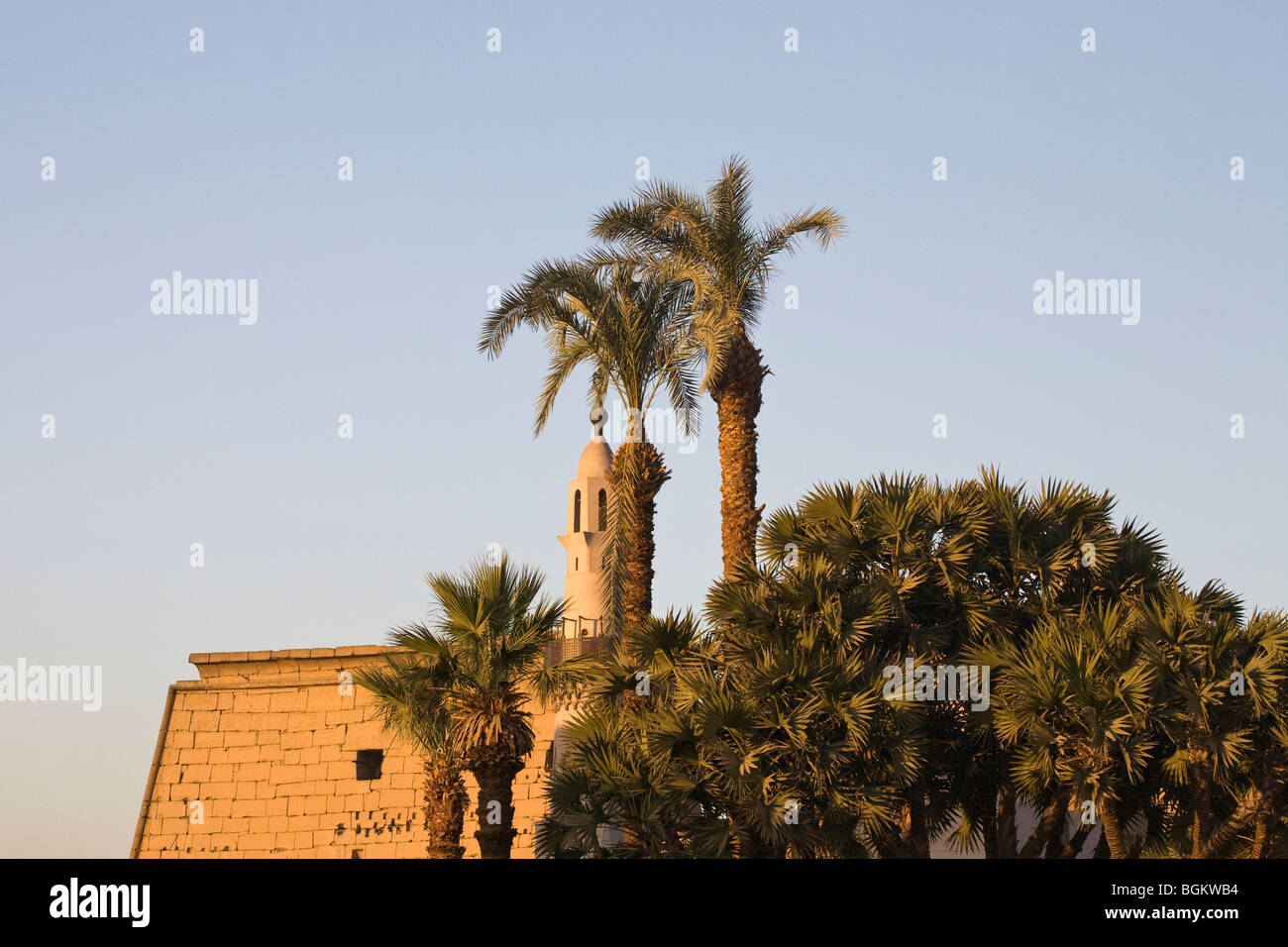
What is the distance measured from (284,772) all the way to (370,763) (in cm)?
195

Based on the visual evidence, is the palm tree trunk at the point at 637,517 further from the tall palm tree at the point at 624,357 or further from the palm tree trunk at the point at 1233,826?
the palm tree trunk at the point at 1233,826

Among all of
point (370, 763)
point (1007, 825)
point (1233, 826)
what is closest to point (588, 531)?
point (370, 763)

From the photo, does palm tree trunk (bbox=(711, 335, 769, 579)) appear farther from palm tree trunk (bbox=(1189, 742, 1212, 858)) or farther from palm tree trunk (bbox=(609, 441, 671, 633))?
palm tree trunk (bbox=(1189, 742, 1212, 858))

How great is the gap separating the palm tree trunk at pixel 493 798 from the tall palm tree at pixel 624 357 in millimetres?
6353

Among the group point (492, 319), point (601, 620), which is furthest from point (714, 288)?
point (601, 620)

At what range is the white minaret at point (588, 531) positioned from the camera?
108 ft

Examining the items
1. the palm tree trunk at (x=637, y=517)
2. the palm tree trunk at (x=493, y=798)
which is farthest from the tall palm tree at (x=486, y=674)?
the palm tree trunk at (x=637, y=517)

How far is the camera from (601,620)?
3139 cm

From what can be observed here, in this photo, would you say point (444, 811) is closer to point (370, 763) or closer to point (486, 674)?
point (486, 674)

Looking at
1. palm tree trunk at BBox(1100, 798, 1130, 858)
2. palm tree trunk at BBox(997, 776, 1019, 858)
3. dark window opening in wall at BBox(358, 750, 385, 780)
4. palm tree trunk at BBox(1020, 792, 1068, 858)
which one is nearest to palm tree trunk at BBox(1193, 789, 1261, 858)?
palm tree trunk at BBox(1100, 798, 1130, 858)

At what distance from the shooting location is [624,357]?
32.2m

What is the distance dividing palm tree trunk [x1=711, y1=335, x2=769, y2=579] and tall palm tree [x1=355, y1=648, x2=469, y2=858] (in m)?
7.80
